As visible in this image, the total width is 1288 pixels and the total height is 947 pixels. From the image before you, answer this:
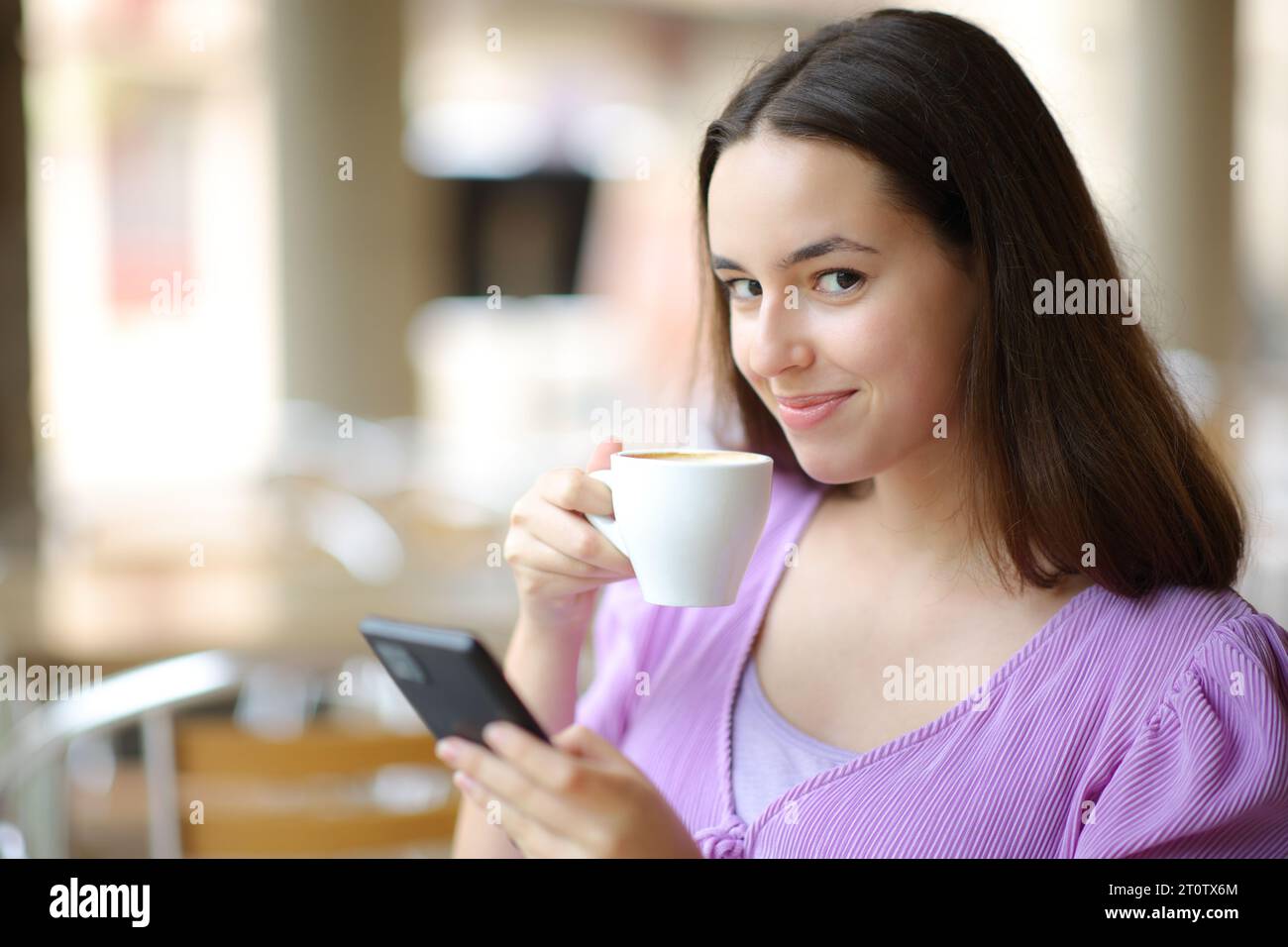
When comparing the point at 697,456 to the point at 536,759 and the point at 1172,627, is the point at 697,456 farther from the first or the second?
the point at 1172,627

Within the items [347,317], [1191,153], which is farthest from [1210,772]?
[347,317]

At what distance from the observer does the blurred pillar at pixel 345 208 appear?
5625 mm

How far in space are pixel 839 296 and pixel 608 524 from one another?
24 cm

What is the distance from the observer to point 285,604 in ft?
8.07

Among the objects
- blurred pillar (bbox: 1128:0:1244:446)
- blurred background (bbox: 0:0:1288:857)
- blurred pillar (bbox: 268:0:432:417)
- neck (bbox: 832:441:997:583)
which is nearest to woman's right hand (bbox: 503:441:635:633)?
neck (bbox: 832:441:997:583)

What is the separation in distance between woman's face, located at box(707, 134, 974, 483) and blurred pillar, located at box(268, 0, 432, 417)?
4991 millimetres

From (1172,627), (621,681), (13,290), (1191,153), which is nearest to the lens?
(1172,627)

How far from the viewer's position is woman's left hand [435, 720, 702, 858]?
820 millimetres

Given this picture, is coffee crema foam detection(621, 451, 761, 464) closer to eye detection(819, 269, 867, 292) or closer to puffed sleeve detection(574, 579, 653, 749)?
eye detection(819, 269, 867, 292)

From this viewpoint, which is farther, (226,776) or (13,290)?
(13,290)

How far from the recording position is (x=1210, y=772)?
0.92 meters
